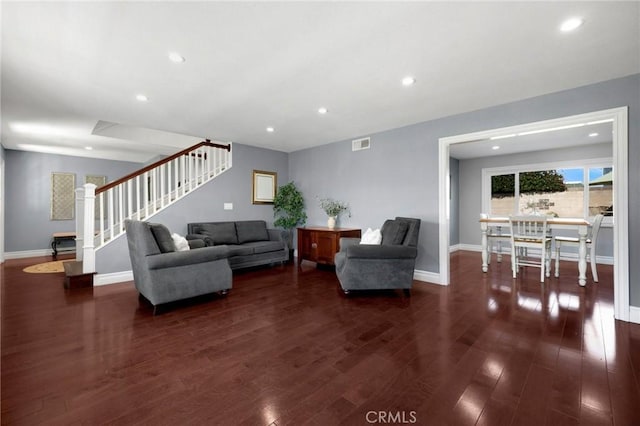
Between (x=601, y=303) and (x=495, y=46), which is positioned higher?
(x=495, y=46)

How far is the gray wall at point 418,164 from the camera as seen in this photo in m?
2.79

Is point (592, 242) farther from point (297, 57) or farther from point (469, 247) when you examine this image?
point (297, 57)

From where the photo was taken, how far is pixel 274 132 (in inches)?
196

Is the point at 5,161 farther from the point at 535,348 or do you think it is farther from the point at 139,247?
the point at 535,348

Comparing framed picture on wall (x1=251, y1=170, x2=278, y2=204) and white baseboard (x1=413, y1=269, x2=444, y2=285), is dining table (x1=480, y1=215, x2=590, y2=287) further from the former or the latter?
framed picture on wall (x1=251, y1=170, x2=278, y2=204)

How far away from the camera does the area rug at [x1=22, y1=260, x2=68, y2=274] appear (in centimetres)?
495

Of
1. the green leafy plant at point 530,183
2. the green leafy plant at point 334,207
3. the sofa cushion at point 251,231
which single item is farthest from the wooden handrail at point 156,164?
the green leafy plant at point 530,183

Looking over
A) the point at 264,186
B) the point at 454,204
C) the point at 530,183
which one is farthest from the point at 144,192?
the point at 530,183

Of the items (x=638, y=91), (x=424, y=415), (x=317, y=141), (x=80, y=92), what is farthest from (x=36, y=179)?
(x=638, y=91)

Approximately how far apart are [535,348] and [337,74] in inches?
118

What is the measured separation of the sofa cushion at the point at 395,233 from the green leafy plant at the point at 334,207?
5.02 feet

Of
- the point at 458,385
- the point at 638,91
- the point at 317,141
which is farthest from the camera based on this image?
the point at 317,141

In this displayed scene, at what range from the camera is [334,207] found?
561 centimetres

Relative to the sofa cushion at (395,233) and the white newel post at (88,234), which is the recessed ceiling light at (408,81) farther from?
the white newel post at (88,234)
